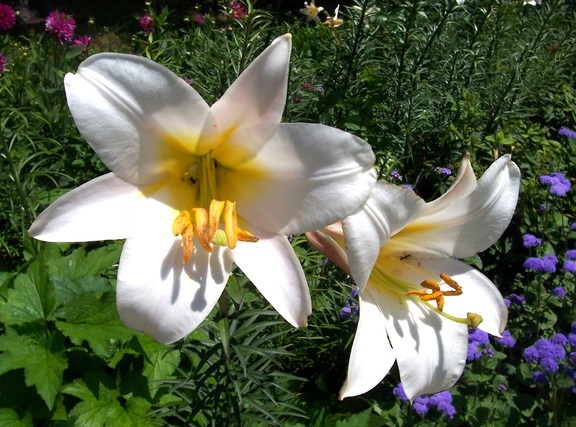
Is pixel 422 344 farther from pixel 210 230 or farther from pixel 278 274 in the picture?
pixel 210 230

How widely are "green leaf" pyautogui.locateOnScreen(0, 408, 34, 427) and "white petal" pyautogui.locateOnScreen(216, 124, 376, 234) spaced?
102 cm

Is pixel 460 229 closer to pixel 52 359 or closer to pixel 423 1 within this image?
pixel 52 359

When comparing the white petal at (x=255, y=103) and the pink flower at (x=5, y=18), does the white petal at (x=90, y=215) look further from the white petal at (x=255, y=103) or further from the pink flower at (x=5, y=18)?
the pink flower at (x=5, y=18)

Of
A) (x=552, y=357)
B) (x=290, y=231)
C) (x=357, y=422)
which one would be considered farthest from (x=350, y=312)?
(x=290, y=231)

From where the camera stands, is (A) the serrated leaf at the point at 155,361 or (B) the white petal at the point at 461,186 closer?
(B) the white petal at the point at 461,186

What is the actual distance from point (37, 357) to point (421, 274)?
1.06 m

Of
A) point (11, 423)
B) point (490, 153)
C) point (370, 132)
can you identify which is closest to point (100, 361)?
point (11, 423)

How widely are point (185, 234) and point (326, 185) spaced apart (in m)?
0.21

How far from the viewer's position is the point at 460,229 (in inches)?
38.0

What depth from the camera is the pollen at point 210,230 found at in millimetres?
803

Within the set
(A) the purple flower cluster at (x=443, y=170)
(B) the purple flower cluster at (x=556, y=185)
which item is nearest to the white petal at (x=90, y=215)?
(A) the purple flower cluster at (x=443, y=170)

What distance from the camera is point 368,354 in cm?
85

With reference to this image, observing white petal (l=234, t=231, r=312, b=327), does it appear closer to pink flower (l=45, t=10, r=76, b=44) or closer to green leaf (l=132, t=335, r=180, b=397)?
green leaf (l=132, t=335, r=180, b=397)

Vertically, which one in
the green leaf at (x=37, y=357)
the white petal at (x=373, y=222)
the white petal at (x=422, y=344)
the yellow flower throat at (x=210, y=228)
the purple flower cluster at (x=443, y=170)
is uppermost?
the white petal at (x=373, y=222)
